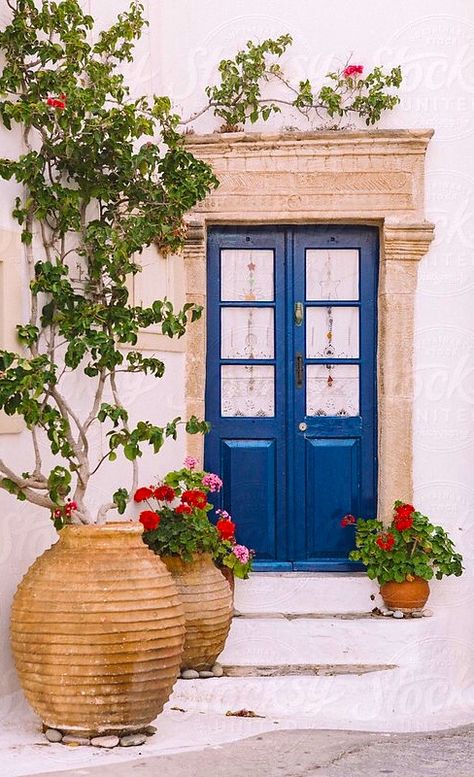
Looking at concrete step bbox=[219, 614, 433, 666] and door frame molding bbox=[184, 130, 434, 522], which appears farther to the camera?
door frame molding bbox=[184, 130, 434, 522]

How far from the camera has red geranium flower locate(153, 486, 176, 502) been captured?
6.66 m

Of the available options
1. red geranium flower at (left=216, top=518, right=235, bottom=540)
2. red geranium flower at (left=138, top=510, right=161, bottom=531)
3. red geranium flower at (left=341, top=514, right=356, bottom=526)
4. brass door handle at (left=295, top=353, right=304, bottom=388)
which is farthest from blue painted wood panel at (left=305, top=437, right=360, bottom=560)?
red geranium flower at (left=138, top=510, right=161, bottom=531)

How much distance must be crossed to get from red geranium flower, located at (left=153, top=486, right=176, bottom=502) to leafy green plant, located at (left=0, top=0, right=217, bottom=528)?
463 mm

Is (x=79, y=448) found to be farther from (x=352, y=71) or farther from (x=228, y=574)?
(x=352, y=71)

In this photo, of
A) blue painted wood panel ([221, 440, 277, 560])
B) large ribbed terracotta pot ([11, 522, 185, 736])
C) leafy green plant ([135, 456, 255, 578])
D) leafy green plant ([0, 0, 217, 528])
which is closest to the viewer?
large ribbed terracotta pot ([11, 522, 185, 736])

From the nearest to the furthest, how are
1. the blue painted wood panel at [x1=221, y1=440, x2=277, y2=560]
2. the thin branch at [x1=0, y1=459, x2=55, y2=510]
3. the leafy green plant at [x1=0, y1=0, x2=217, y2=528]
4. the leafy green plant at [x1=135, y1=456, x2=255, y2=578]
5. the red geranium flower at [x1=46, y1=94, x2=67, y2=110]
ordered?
the thin branch at [x1=0, y1=459, x2=55, y2=510] < the leafy green plant at [x1=0, y1=0, x2=217, y2=528] < the red geranium flower at [x1=46, y1=94, x2=67, y2=110] < the leafy green plant at [x1=135, y1=456, x2=255, y2=578] < the blue painted wood panel at [x1=221, y1=440, x2=277, y2=560]

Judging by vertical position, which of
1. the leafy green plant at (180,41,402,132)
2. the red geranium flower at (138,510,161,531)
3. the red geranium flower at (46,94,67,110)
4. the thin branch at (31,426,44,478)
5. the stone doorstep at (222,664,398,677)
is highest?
the leafy green plant at (180,41,402,132)

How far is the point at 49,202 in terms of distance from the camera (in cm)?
597

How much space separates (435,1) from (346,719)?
13.1 ft

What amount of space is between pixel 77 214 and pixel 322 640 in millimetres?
2520

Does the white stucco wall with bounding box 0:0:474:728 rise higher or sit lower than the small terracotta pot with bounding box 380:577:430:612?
higher

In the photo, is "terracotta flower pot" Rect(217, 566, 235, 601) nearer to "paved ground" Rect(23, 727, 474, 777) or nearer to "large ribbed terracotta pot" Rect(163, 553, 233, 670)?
"large ribbed terracotta pot" Rect(163, 553, 233, 670)

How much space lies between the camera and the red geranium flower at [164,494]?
21.8 feet

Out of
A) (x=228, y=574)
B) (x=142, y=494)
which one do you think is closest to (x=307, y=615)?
(x=228, y=574)
